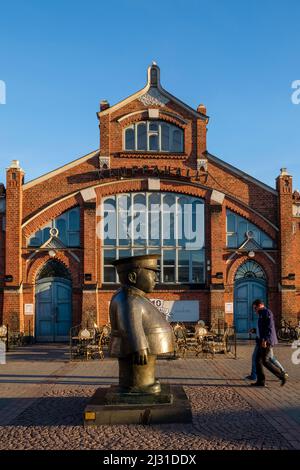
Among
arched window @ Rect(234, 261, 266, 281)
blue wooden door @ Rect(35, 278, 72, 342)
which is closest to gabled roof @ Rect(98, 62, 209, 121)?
arched window @ Rect(234, 261, 266, 281)

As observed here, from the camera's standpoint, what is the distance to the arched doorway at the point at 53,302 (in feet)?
73.3

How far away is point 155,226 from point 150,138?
12.4 feet

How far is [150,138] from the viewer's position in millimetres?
22844

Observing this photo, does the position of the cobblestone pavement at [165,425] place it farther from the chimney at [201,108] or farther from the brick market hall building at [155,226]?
the chimney at [201,108]

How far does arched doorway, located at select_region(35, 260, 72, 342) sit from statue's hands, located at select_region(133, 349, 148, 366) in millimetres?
14459

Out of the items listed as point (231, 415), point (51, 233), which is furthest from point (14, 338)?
point (231, 415)

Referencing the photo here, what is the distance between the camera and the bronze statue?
8266 mm

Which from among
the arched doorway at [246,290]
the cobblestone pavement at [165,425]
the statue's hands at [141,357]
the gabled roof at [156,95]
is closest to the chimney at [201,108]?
the gabled roof at [156,95]

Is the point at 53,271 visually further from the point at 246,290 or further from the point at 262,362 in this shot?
the point at 262,362

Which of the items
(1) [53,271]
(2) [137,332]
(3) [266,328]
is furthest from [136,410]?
(1) [53,271]

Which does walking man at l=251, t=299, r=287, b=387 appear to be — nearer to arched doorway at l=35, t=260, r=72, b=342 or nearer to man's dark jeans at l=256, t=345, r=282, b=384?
man's dark jeans at l=256, t=345, r=282, b=384

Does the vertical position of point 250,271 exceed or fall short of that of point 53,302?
it exceeds it

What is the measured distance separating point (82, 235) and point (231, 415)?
14688 mm
